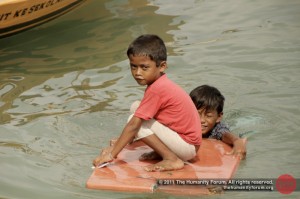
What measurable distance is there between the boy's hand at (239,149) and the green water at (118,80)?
0.10m

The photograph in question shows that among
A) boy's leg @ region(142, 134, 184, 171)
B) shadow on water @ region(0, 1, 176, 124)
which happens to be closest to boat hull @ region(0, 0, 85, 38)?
shadow on water @ region(0, 1, 176, 124)

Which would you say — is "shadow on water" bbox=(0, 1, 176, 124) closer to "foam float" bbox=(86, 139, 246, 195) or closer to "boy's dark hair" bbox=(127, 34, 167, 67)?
"foam float" bbox=(86, 139, 246, 195)

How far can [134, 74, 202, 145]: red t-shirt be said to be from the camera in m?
3.86

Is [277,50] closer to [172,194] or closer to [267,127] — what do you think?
[267,127]

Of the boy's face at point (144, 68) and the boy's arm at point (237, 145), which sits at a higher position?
the boy's face at point (144, 68)

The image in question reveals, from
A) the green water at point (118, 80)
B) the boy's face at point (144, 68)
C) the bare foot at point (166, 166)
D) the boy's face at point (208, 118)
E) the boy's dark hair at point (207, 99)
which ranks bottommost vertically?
the green water at point (118, 80)

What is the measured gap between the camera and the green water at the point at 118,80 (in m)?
4.39

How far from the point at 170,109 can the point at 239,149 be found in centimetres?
75

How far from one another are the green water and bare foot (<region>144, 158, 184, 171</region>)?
0.79ft

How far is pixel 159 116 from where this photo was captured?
13.0 ft

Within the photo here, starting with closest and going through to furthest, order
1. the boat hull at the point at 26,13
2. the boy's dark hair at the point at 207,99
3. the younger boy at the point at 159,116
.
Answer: the younger boy at the point at 159,116, the boy's dark hair at the point at 207,99, the boat hull at the point at 26,13

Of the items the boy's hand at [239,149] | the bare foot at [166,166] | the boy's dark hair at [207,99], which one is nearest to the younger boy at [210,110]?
the boy's dark hair at [207,99]

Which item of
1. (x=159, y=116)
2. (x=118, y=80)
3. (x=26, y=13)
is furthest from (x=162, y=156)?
(x=26, y=13)

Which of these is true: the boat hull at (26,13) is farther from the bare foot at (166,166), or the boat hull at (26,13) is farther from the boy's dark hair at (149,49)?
the bare foot at (166,166)
